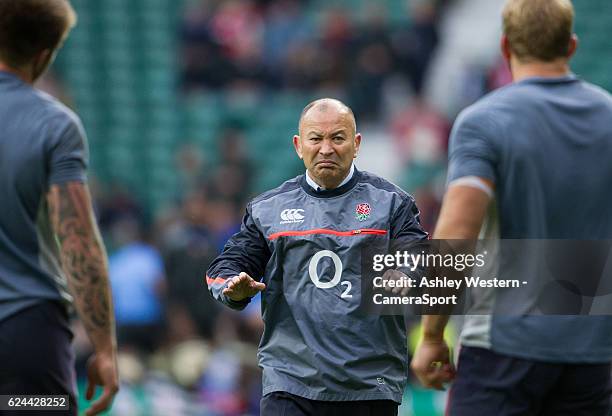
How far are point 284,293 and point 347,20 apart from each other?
1103 cm

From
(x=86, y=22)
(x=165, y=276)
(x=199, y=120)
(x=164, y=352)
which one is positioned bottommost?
(x=164, y=352)

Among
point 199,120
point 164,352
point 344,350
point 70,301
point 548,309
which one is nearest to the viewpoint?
point 548,309

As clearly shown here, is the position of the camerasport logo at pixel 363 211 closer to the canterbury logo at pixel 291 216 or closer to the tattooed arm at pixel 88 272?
the canterbury logo at pixel 291 216

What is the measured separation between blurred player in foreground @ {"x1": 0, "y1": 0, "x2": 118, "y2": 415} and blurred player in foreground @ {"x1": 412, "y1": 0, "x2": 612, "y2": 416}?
127cm

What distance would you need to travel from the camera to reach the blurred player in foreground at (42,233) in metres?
4.23

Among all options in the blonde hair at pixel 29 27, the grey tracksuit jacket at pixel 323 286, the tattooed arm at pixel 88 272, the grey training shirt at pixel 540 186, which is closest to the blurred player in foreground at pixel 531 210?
the grey training shirt at pixel 540 186

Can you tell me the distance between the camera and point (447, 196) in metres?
4.07

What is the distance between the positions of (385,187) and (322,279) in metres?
0.51

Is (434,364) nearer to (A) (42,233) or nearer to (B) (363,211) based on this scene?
(B) (363,211)

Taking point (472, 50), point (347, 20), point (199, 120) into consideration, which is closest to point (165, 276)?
point (199, 120)

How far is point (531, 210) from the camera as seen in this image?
4.01m

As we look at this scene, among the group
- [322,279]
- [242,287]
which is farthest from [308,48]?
[242,287]

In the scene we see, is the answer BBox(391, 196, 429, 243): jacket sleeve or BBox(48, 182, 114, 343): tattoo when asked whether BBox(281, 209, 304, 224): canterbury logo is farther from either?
BBox(48, 182, 114, 343): tattoo

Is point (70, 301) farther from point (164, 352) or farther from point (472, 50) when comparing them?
point (472, 50)
